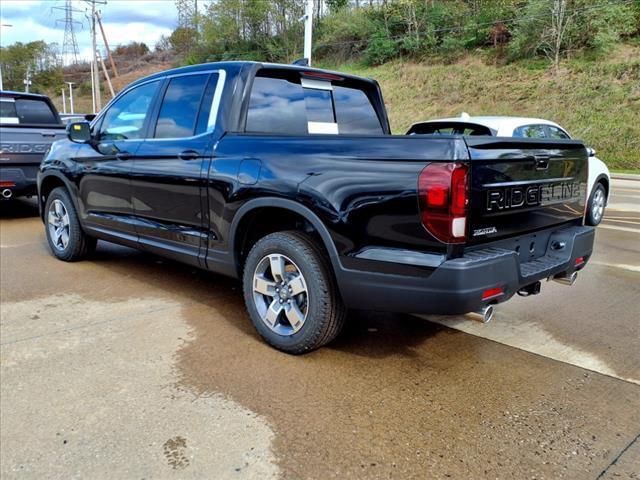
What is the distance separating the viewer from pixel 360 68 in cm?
4175

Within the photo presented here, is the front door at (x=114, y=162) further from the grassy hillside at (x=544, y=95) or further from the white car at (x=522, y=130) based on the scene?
the grassy hillside at (x=544, y=95)

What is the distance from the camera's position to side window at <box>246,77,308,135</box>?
3939mm

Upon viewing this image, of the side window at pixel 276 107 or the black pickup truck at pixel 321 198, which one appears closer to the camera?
the black pickup truck at pixel 321 198

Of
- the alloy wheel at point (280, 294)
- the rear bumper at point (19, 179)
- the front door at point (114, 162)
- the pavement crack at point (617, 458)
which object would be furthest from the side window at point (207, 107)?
the rear bumper at point (19, 179)

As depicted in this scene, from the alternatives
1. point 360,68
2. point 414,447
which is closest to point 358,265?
point 414,447

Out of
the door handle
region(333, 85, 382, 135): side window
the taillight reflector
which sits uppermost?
region(333, 85, 382, 135): side window

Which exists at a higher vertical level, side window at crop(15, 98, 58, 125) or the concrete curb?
side window at crop(15, 98, 58, 125)

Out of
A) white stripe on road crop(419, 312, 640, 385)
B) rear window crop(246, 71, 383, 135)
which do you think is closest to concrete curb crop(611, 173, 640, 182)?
white stripe on road crop(419, 312, 640, 385)

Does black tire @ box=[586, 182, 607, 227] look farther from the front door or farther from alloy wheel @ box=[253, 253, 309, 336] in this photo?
the front door

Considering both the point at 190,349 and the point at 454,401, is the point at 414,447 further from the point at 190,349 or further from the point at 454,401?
the point at 190,349

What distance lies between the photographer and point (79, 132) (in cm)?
520

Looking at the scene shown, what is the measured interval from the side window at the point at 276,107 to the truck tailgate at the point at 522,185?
63.5 inches

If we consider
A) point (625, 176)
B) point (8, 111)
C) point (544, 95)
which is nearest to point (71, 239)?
point (8, 111)

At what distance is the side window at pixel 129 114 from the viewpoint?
184 inches
